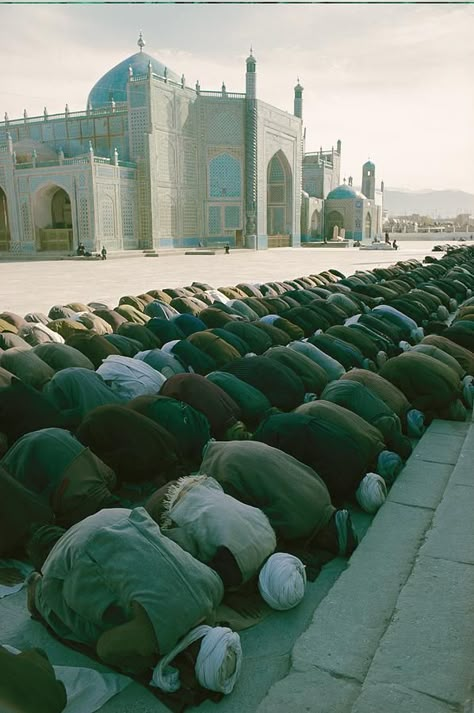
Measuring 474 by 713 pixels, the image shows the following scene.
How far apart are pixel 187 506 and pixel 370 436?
1432 millimetres

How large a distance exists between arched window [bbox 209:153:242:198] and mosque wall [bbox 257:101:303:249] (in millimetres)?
1198

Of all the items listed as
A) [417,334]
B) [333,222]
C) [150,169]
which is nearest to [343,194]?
[333,222]

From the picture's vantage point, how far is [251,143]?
31.1 m

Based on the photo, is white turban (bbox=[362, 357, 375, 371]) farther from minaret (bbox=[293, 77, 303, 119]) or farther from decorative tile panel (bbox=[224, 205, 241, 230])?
minaret (bbox=[293, 77, 303, 119])

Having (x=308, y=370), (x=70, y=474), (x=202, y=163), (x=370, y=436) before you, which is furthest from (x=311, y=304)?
(x=202, y=163)

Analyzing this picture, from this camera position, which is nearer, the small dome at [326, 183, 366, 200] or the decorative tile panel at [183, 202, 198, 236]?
the decorative tile panel at [183, 202, 198, 236]

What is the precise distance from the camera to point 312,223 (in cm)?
4172

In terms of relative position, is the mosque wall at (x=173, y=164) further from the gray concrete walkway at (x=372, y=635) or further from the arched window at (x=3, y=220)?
the gray concrete walkway at (x=372, y=635)

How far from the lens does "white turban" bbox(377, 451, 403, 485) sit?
3508 millimetres

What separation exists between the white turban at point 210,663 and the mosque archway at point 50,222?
26675mm

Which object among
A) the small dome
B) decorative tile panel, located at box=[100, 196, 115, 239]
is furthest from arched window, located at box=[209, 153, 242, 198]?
the small dome

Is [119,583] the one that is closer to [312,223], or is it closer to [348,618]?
[348,618]

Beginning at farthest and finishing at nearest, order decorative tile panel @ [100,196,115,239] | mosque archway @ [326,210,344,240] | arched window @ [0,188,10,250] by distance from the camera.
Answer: mosque archway @ [326,210,344,240]
arched window @ [0,188,10,250]
decorative tile panel @ [100,196,115,239]

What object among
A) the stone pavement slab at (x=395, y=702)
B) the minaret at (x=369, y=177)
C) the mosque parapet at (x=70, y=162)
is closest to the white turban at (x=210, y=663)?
the stone pavement slab at (x=395, y=702)
